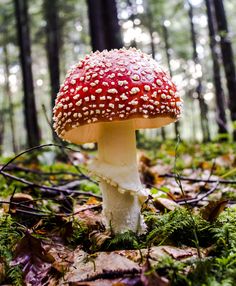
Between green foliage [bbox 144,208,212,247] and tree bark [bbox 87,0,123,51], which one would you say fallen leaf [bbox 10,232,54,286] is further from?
tree bark [bbox 87,0,123,51]

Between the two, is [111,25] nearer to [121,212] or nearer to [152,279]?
[121,212]

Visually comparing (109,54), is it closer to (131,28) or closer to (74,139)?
(74,139)

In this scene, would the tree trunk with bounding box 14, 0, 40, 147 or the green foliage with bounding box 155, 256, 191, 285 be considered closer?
the green foliage with bounding box 155, 256, 191, 285

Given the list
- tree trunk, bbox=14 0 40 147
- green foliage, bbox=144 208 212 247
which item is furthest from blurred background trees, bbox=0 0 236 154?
green foliage, bbox=144 208 212 247

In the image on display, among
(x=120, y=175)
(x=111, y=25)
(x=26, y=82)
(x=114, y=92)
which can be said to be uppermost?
(x=111, y=25)

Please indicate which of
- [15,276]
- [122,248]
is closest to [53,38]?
[122,248]

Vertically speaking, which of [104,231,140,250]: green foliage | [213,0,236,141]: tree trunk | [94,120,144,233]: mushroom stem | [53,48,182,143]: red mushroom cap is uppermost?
[213,0,236,141]: tree trunk
